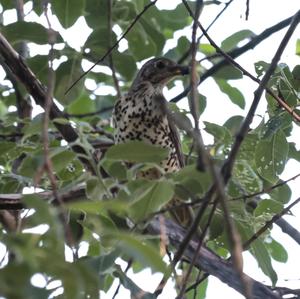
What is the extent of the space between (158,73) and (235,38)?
0.98 metres

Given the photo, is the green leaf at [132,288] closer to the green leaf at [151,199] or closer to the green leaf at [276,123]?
the green leaf at [151,199]

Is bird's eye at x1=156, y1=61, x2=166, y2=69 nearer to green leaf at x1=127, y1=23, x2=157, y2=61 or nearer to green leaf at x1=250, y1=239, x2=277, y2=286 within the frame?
green leaf at x1=127, y1=23, x2=157, y2=61

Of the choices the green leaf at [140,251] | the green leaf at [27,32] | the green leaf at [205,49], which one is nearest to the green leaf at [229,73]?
the green leaf at [205,49]

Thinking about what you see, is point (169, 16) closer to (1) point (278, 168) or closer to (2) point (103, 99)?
(2) point (103, 99)

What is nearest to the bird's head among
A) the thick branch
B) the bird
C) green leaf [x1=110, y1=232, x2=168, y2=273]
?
the bird

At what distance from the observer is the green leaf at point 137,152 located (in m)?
2.36

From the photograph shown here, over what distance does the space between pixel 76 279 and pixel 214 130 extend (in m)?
2.11

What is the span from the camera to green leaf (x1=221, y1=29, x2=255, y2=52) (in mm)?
4742

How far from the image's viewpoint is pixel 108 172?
2.76 m

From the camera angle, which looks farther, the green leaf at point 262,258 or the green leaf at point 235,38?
the green leaf at point 235,38

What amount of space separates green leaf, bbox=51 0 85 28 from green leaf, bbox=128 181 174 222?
72.6 inches

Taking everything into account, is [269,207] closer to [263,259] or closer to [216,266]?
[263,259]

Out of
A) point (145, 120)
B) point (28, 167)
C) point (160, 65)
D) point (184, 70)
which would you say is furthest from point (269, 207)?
point (160, 65)

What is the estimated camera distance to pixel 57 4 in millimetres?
3922
